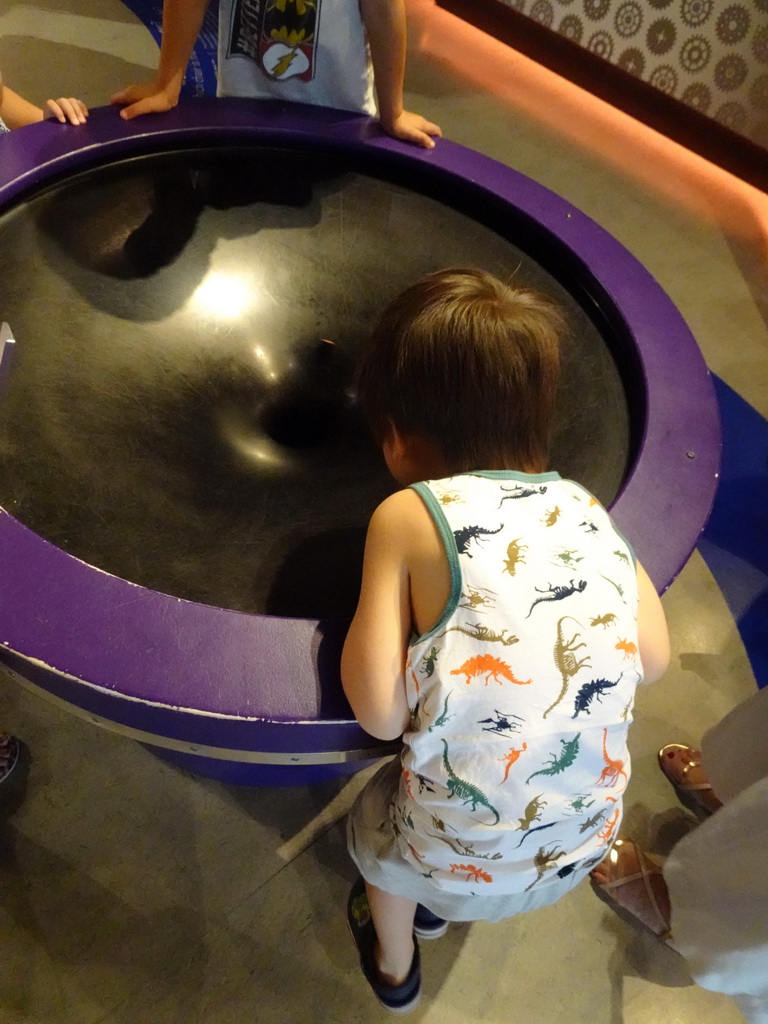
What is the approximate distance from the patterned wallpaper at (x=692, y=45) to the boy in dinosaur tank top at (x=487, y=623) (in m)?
2.22

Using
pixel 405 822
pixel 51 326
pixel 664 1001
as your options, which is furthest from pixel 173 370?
pixel 664 1001

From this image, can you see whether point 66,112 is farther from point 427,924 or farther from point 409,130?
point 427,924

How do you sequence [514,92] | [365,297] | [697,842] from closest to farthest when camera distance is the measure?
[697,842], [365,297], [514,92]

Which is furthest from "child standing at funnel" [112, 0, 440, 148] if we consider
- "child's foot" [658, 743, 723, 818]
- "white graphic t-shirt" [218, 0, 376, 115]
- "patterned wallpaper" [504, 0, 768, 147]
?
"patterned wallpaper" [504, 0, 768, 147]

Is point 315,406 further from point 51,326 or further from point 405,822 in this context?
point 405,822

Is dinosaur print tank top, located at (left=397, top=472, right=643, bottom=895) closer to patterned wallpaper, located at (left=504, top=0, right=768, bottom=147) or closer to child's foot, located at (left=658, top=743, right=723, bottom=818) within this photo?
child's foot, located at (left=658, top=743, right=723, bottom=818)

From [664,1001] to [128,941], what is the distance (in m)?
0.74

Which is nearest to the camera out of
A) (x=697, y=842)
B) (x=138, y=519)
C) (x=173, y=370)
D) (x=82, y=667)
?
(x=82, y=667)

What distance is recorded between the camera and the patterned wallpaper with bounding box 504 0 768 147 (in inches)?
94.3

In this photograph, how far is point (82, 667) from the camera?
68cm

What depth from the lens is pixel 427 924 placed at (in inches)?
41.7

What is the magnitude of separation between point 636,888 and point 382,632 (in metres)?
0.74

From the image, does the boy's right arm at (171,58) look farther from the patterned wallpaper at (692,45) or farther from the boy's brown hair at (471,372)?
the patterned wallpaper at (692,45)

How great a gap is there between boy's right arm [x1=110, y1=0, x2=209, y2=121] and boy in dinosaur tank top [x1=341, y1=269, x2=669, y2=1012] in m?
0.75
